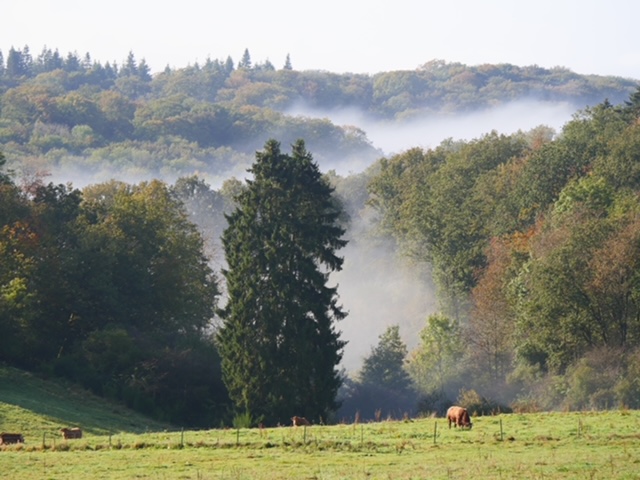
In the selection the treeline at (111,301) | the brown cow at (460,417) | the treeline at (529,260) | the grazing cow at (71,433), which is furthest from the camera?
the treeline at (529,260)

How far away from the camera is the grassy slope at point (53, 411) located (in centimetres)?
5303

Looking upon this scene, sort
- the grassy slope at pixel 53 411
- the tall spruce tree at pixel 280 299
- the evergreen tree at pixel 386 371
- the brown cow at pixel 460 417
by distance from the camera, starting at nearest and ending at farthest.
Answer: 1. the brown cow at pixel 460 417
2. the grassy slope at pixel 53 411
3. the tall spruce tree at pixel 280 299
4. the evergreen tree at pixel 386 371

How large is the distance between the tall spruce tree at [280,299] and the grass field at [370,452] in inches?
701

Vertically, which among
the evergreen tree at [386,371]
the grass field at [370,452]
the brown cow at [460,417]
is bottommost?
the grass field at [370,452]

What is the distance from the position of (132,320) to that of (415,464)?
153 feet

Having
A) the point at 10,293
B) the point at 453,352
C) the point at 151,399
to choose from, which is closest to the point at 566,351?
the point at 453,352

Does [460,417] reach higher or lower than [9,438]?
higher

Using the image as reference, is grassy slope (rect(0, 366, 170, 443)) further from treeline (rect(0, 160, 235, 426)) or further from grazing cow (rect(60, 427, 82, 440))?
treeline (rect(0, 160, 235, 426))

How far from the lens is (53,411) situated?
57875 millimetres

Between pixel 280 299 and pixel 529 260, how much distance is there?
77.3 ft

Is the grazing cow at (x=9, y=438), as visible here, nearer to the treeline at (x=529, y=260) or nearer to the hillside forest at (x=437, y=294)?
the hillside forest at (x=437, y=294)

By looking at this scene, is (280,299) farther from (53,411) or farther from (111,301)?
(111,301)

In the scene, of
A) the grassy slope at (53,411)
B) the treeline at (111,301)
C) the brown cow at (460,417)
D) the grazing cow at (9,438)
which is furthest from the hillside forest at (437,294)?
the grazing cow at (9,438)

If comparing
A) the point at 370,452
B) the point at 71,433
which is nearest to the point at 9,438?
the point at 71,433
